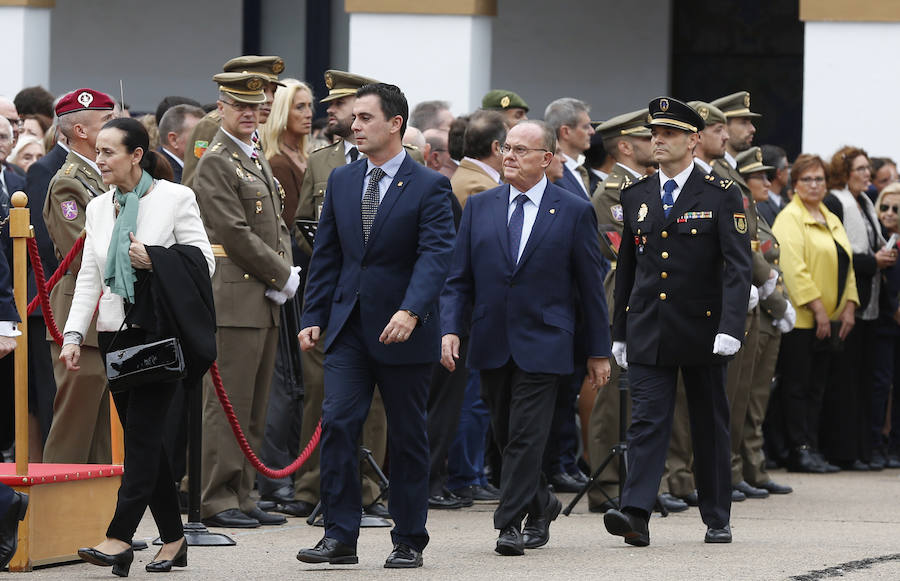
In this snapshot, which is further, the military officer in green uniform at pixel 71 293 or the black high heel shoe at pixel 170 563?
the military officer in green uniform at pixel 71 293

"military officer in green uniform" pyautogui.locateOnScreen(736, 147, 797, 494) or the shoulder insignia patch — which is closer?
the shoulder insignia patch

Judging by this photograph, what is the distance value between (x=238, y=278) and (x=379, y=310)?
1661mm

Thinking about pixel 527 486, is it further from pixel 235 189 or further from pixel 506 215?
pixel 235 189

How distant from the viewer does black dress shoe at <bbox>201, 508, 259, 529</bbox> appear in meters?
9.43

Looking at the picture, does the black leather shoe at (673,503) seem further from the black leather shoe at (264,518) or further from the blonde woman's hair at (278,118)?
the blonde woman's hair at (278,118)

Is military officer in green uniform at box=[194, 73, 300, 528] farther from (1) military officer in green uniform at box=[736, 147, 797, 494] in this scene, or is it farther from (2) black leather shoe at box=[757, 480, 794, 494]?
(2) black leather shoe at box=[757, 480, 794, 494]

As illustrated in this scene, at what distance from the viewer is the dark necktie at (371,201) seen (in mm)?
8133

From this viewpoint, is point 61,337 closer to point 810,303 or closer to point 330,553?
point 330,553

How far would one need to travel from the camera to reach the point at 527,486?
28.0 feet

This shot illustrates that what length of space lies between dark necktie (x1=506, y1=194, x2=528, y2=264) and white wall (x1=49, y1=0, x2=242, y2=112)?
10.9 meters

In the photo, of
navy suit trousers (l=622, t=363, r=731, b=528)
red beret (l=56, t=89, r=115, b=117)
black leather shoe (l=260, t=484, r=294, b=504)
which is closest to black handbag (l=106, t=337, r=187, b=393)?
red beret (l=56, t=89, r=115, b=117)

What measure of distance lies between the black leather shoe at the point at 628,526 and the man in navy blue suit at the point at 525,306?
34 cm

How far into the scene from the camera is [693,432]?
9.13m

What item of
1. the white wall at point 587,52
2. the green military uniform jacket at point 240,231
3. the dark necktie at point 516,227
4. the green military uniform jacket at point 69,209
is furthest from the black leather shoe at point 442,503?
the white wall at point 587,52
